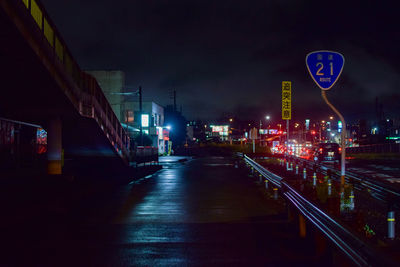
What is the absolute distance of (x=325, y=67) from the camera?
870 cm

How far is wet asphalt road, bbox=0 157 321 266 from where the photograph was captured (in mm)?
6328

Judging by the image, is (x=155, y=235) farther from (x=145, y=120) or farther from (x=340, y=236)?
(x=145, y=120)

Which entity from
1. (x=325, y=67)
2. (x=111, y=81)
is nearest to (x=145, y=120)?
(x=111, y=81)

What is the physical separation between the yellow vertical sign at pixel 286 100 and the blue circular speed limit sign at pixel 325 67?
13460 mm

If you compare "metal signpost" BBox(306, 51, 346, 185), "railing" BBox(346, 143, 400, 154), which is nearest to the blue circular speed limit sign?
"metal signpost" BBox(306, 51, 346, 185)

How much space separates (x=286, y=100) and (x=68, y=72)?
41.0 feet

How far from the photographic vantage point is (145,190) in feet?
54.7

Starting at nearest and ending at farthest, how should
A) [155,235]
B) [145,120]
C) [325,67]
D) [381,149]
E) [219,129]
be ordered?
[155,235] < [325,67] < [381,149] < [145,120] < [219,129]

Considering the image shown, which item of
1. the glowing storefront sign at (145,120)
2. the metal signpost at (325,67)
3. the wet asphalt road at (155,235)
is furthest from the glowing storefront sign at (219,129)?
the metal signpost at (325,67)

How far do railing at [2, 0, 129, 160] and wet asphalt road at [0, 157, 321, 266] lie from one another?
15.0 ft

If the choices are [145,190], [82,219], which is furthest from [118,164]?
[82,219]

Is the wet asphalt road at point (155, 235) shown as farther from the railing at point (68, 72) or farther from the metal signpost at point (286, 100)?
the metal signpost at point (286, 100)

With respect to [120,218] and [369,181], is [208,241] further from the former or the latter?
[369,181]

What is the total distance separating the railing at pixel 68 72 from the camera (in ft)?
37.3
